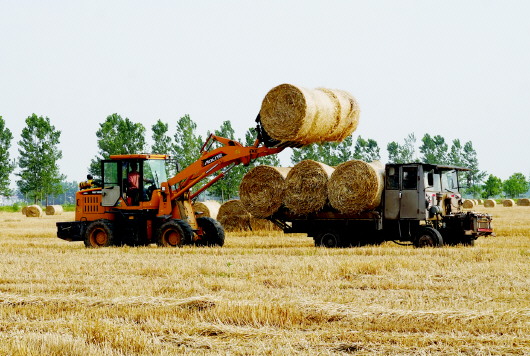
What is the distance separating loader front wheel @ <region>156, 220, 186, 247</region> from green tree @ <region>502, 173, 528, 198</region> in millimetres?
104711

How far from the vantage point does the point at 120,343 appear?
7812 millimetres

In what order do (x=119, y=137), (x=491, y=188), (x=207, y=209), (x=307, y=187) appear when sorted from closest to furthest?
1. (x=307, y=187)
2. (x=207, y=209)
3. (x=119, y=137)
4. (x=491, y=188)

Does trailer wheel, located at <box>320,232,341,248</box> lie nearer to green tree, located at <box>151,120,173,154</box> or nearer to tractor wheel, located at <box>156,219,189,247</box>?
tractor wheel, located at <box>156,219,189,247</box>

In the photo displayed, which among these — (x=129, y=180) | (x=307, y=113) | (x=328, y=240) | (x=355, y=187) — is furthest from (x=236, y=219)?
(x=307, y=113)

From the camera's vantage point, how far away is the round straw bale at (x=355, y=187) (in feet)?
62.7

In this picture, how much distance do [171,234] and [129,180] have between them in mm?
1909

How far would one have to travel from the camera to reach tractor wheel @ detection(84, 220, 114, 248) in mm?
21031

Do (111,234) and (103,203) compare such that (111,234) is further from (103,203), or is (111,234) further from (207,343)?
(207,343)

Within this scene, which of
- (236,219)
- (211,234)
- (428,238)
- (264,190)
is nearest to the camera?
(428,238)

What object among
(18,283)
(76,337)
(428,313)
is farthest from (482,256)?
(76,337)

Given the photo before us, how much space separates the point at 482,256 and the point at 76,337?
9.85 meters

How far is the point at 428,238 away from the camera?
Result: 19.2m

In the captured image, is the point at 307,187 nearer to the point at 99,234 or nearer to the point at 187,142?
the point at 99,234

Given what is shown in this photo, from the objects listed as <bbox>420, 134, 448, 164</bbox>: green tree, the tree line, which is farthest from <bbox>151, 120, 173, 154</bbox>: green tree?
<bbox>420, 134, 448, 164</bbox>: green tree
